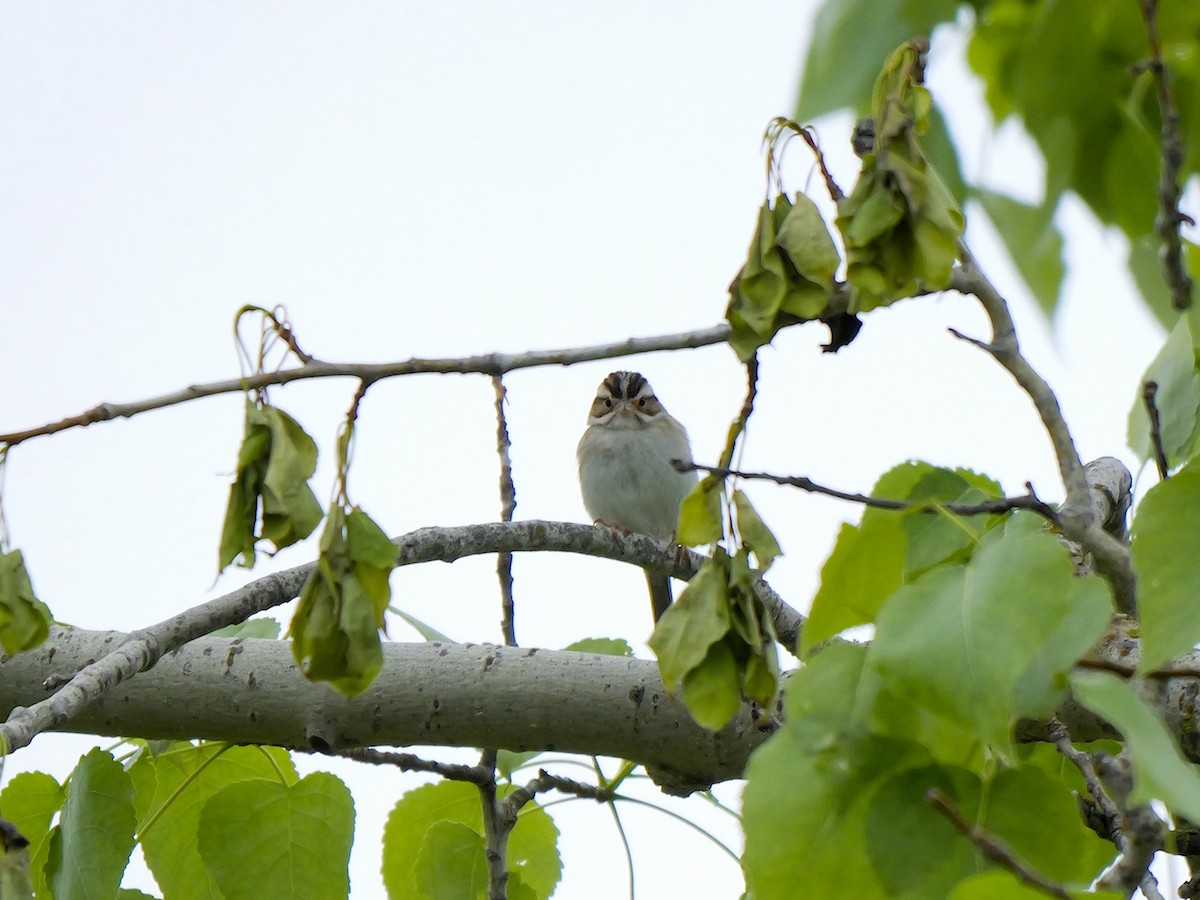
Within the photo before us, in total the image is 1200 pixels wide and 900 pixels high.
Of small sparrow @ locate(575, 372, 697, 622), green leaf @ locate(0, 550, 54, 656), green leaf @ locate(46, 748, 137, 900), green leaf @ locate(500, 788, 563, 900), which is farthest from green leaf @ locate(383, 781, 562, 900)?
small sparrow @ locate(575, 372, 697, 622)

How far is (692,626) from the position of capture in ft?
4.79

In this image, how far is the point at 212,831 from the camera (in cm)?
215

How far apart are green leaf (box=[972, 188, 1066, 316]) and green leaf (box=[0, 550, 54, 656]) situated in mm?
1357

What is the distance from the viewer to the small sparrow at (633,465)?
22.7 feet

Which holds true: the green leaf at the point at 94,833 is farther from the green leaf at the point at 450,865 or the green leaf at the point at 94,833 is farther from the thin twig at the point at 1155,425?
the thin twig at the point at 1155,425

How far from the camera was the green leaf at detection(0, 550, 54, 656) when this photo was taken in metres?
1.80

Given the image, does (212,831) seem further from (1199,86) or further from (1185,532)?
(1199,86)

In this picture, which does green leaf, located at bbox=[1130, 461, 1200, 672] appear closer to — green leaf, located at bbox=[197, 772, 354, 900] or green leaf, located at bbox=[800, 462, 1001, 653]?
green leaf, located at bbox=[800, 462, 1001, 653]

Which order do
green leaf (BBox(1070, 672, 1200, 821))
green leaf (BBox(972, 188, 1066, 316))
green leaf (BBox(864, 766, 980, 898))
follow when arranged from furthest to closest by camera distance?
green leaf (BBox(972, 188, 1066, 316))
green leaf (BBox(864, 766, 980, 898))
green leaf (BBox(1070, 672, 1200, 821))

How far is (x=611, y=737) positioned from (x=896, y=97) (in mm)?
1313

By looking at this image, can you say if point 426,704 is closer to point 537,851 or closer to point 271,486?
point 537,851

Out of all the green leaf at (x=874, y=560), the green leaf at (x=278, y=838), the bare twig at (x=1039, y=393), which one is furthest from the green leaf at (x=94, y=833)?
the bare twig at (x=1039, y=393)

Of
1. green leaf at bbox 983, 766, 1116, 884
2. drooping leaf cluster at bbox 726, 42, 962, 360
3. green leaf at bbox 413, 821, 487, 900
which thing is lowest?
green leaf at bbox 983, 766, 1116, 884

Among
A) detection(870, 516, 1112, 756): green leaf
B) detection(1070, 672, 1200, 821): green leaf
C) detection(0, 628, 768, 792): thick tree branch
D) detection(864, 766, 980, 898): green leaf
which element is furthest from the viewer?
detection(0, 628, 768, 792): thick tree branch
